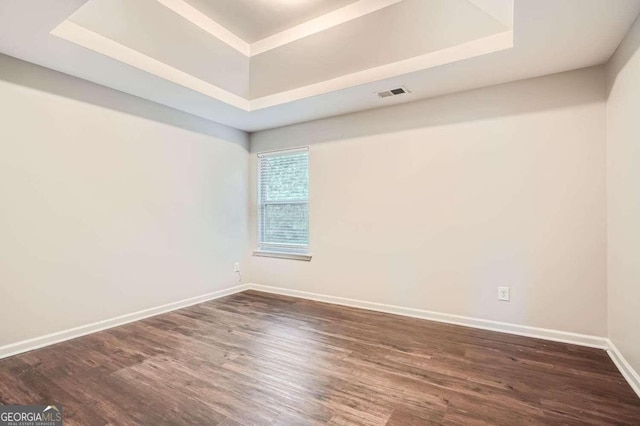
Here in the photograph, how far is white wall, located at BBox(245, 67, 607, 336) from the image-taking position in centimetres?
258

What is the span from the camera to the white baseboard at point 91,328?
7.95 feet

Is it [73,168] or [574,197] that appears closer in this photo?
[574,197]

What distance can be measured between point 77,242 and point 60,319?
2.18 ft

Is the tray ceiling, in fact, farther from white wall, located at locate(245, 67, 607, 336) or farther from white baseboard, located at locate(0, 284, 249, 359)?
white baseboard, located at locate(0, 284, 249, 359)

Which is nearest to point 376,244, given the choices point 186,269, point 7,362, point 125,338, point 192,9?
point 186,269

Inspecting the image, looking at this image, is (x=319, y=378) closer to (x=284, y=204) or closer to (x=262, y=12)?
(x=284, y=204)

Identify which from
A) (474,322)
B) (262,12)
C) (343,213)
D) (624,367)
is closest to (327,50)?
(262,12)

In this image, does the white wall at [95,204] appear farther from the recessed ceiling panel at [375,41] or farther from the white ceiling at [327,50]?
the recessed ceiling panel at [375,41]

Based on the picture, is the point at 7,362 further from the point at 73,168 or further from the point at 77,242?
the point at 73,168

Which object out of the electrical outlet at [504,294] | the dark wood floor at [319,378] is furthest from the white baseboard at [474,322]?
the electrical outlet at [504,294]

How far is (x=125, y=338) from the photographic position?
274 cm

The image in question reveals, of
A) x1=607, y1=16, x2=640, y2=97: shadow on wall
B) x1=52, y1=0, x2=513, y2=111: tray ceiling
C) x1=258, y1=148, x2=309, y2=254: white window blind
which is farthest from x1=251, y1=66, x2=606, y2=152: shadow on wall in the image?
x1=52, y1=0, x2=513, y2=111: tray ceiling

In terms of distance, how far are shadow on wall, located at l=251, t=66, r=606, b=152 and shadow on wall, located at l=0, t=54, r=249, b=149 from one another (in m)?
1.25

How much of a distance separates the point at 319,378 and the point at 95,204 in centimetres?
256
